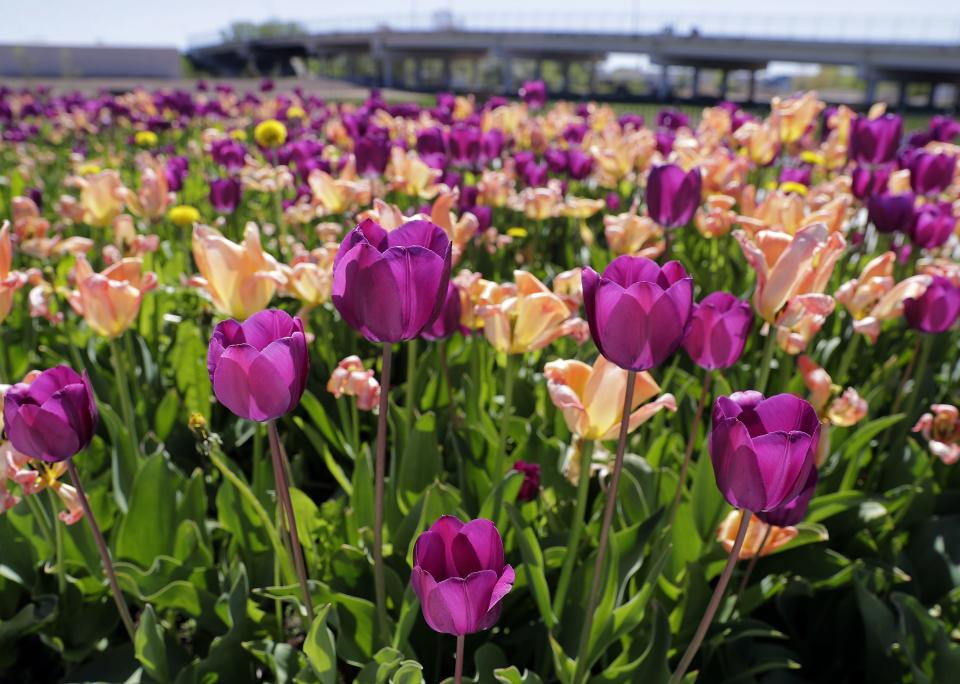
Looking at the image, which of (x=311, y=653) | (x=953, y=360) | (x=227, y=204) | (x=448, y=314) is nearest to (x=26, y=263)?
(x=227, y=204)

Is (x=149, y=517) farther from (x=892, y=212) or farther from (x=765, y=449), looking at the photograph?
(x=892, y=212)

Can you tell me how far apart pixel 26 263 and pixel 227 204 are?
1.42 m

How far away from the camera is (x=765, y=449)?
962mm

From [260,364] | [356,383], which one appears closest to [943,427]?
[356,383]

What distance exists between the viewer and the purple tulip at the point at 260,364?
103 centimetres

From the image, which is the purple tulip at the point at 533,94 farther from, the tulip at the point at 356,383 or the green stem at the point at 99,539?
the green stem at the point at 99,539

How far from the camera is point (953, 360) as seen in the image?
3062 millimetres

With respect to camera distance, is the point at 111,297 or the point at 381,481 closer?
the point at 381,481

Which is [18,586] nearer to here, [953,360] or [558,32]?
[953,360]

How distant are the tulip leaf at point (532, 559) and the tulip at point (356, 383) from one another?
1.46 feet

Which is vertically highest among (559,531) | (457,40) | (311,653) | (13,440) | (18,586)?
(457,40)

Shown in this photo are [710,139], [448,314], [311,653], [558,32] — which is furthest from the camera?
[558,32]

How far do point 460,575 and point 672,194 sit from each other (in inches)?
67.9

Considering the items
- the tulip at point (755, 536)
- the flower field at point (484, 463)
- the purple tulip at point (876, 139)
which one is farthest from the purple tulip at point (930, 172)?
the tulip at point (755, 536)
